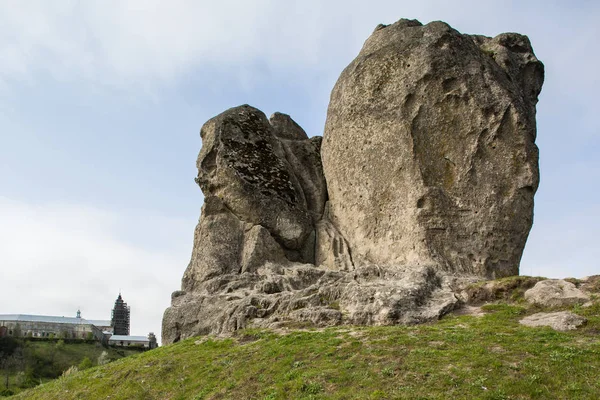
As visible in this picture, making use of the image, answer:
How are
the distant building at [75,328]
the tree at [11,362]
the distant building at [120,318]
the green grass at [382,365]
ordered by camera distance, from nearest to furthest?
the green grass at [382,365], the tree at [11,362], the distant building at [75,328], the distant building at [120,318]

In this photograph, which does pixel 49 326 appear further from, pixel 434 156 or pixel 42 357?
pixel 434 156

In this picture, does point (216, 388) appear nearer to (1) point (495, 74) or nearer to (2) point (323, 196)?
(2) point (323, 196)

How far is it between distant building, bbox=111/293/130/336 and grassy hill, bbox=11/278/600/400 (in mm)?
122201

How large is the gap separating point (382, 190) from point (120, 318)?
125m

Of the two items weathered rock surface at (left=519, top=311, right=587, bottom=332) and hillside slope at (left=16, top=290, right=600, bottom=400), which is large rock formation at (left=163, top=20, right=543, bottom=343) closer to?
hillside slope at (left=16, top=290, right=600, bottom=400)

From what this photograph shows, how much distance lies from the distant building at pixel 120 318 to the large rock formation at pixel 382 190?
11613cm

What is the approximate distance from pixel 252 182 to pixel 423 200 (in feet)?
22.3

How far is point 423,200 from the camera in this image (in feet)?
76.1

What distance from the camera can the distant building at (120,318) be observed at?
448 feet

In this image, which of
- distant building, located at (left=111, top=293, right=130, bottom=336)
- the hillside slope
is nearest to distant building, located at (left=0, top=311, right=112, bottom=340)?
distant building, located at (left=111, top=293, right=130, bottom=336)

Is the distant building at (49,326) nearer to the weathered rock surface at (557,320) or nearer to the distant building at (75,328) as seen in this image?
the distant building at (75,328)

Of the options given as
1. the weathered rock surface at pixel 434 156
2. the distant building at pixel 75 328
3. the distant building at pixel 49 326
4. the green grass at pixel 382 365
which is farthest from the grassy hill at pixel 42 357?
the green grass at pixel 382 365

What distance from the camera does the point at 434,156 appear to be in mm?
24016

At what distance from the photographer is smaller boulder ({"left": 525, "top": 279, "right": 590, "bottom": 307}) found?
17.0 metres
